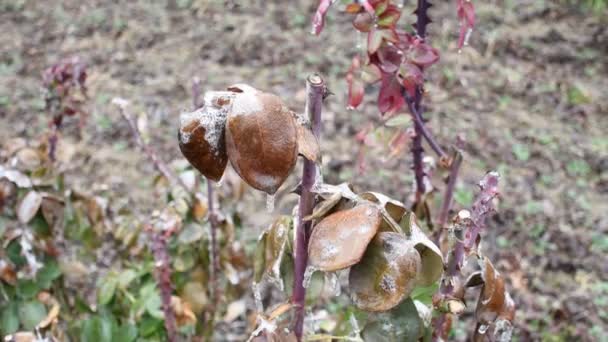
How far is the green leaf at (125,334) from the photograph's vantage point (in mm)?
1228

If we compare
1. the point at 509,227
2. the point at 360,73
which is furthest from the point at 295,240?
the point at 509,227

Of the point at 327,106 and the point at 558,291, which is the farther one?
the point at 327,106

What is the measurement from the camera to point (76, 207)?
1420 mm

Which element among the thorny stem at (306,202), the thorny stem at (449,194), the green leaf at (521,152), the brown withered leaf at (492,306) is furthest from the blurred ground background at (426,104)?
the brown withered leaf at (492,306)

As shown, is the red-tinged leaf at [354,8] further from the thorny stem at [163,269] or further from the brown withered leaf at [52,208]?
the brown withered leaf at [52,208]

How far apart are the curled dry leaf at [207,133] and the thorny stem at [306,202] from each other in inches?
3.6

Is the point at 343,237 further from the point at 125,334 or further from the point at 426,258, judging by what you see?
the point at 125,334

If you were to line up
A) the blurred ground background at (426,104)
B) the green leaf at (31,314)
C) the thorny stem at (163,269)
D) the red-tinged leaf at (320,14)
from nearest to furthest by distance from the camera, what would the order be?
1. the red-tinged leaf at (320,14)
2. the thorny stem at (163,269)
3. the green leaf at (31,314)
4. the blurred ground background at (426,104)

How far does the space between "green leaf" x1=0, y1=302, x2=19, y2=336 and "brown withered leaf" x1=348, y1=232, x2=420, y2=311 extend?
0.90 meters

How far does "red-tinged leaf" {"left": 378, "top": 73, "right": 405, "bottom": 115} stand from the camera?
1.03m

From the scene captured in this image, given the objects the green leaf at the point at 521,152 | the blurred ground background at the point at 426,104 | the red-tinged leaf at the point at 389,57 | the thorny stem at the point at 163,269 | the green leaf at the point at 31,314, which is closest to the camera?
the red-tinged leaf at the point at 389,57

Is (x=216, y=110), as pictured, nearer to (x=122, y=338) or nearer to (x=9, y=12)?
(x=122, y=338)

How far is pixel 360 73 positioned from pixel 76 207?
2.43 feet

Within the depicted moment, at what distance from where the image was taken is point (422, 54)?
3.34 ft
